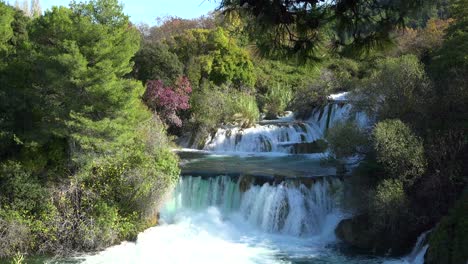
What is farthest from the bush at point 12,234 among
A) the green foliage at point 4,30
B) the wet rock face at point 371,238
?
the wet rock face at point 371,238

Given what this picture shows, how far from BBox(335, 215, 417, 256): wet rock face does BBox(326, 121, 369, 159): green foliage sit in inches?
83.4

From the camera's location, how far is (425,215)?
1212cm

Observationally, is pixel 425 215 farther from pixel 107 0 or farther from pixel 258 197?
pixel 107 0

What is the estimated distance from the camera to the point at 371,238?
12648mm

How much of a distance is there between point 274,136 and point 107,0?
9656 mm

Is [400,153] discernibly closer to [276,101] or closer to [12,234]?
[12,234]

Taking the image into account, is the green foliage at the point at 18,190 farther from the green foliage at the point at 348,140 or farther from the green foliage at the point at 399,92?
the green foliage at the point at 399,92

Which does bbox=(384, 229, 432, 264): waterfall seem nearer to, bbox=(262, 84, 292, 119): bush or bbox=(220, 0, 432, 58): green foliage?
bbox=(220, 0, 432, 58): green foliage

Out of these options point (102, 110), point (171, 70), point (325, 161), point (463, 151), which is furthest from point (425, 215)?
point (171, 70)

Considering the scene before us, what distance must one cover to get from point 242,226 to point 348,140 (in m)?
3.93

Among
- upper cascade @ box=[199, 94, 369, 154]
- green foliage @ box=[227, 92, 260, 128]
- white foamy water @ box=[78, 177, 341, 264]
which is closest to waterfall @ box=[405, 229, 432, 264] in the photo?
white foamy water @ box=[78, 177, 341, 264]

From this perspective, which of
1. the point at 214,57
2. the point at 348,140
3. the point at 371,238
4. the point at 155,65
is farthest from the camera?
the point at 214,57

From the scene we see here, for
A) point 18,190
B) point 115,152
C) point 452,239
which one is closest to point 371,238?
point 452,239

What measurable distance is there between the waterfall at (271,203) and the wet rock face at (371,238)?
2.79 ft
